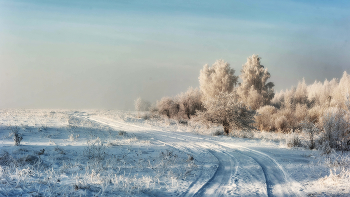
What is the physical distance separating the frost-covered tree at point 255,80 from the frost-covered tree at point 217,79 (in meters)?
1.55

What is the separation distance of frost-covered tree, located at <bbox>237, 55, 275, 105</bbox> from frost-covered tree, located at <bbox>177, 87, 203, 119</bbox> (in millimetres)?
6080

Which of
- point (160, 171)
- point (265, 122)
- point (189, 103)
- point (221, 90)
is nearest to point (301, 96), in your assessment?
point (221, 90)

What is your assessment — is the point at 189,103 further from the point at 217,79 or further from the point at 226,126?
the point at 226,126

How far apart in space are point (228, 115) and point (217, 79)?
1513cm

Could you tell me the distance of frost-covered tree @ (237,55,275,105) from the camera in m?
28.7

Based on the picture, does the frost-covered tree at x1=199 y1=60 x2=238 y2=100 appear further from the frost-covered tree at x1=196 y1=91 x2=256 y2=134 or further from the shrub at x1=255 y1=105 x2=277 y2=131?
the frost-covered tree at x1=196 y1=91 x2=256 y2=134

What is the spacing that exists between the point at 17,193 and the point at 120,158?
3.58 m

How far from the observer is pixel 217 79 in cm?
2947

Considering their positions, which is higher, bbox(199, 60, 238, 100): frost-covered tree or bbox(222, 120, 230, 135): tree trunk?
bbox(199, 60, 238, 100): frost-covered tree

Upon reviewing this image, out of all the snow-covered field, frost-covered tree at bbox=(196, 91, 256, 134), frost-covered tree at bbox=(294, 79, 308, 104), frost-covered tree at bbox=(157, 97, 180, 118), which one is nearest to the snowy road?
the snow-covered field

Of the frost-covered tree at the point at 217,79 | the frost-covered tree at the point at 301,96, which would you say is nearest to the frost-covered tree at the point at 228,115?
the frost-covered tree at the point at 217,79

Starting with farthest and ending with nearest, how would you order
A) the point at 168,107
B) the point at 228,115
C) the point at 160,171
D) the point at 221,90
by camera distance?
1. the point at 221,90
2. the point at 168,107
3. the point at 228,115
4. the point at 160,171

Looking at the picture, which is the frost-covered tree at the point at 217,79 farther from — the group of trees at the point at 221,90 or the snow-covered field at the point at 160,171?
the snow-covered field at the point at 160,171

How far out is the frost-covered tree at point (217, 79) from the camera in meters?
29.3
